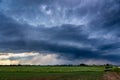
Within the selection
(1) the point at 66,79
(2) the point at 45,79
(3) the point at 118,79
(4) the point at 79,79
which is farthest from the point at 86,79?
(3) the point at 118,79

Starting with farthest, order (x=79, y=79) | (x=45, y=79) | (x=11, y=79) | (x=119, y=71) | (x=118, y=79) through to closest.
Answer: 1. (x=119, y=71)
2. (x=118, y=79)
3. (x=79, y=79)
4. (x=45, y=79)
5. (x=11, y=79)

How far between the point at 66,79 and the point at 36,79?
22.6ft

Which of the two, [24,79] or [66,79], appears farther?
[66,79]

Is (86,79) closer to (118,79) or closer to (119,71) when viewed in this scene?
(118,79)

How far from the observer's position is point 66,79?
56.2m

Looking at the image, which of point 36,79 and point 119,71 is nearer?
point 36,79

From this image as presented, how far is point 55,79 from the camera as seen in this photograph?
5516cm

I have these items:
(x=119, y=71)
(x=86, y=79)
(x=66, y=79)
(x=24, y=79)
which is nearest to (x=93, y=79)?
(x=86, y=79)

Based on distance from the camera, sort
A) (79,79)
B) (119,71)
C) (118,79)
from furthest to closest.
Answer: (119,71), (118,79), (79,79)

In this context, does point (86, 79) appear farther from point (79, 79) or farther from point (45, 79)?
point (45, 79)

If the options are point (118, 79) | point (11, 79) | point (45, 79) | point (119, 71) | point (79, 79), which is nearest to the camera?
point (11, 79)

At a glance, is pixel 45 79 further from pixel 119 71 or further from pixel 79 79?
pixel 119 71

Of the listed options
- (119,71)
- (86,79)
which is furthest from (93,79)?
(119,71)

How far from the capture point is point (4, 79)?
50531 mm
